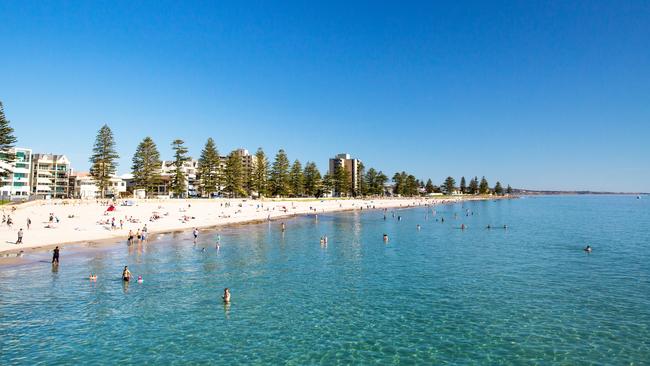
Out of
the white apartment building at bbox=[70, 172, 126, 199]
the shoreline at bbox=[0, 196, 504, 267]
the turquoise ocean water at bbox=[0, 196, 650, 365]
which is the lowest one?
the turquoise ocean water at bbox=[0, 196, 650, 365]

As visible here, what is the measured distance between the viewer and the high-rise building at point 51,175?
350ft

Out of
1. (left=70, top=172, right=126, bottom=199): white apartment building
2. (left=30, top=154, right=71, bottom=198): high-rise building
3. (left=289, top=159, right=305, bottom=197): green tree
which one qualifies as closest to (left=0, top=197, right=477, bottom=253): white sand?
(left=289, top=159, right=305, bottom=197): green tree

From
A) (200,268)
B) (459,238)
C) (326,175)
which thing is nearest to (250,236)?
(200,268)

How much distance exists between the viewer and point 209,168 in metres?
101

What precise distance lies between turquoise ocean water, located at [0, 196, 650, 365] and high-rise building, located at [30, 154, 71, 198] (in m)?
93.5

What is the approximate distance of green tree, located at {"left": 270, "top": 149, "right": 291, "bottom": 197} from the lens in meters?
120

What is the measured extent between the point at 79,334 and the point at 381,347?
1286 centimetres

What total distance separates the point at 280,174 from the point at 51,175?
66.7m

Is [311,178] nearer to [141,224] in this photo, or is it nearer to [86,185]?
[86,185]

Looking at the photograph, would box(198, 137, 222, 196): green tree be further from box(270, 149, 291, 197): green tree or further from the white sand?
box(270, 149, 291, 197): green tree

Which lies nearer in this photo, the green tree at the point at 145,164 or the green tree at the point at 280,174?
the green tree at the point at 145,164

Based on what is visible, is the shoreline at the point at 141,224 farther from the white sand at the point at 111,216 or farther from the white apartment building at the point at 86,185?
the white apartment building at the point at 86,185

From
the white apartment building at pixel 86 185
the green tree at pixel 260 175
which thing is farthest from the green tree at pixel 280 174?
the white apartment building at pixel 86 185

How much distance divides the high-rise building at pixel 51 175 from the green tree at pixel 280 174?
5928 cm
